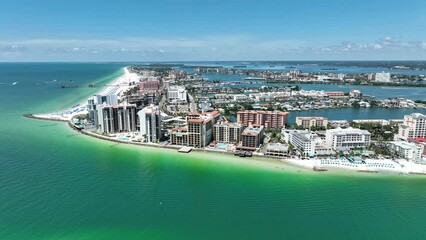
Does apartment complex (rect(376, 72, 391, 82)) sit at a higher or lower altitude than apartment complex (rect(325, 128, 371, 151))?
higher

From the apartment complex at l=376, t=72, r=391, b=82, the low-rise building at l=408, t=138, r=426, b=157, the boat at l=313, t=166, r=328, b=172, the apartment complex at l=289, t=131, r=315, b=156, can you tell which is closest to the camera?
the boat at l=313, t=166, r=328, b=172

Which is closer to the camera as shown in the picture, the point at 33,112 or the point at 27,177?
the point at 27,177

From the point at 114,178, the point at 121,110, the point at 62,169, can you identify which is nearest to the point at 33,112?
the point at 121,110

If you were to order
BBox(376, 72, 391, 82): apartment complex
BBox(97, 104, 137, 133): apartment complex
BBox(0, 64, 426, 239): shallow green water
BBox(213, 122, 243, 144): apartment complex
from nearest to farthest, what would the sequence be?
1. BBox(0, 64, 426, 239): shallow green water
2. BBox(213, 122, 243, 144): apartment complex
3. BBox(97, 104, 137, 133): apartment complex
4. BBox(376, 72, 391, 82): apartment complex

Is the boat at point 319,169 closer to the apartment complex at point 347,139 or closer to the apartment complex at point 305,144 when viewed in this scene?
the apartment complex at point 305,144

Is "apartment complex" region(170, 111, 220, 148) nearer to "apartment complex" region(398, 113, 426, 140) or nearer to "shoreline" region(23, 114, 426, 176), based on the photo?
"shoreline" region(23, 114, 426, 176)

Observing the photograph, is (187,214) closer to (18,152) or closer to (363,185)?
(363,185)

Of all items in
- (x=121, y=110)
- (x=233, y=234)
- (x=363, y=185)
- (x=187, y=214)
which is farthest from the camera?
(x=121, y=110)

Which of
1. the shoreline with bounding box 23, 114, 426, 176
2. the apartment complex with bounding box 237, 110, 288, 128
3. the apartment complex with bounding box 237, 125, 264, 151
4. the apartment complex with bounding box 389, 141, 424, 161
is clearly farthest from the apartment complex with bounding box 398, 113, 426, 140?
the apartment complex with bounding box 237, 125, 264, 151
